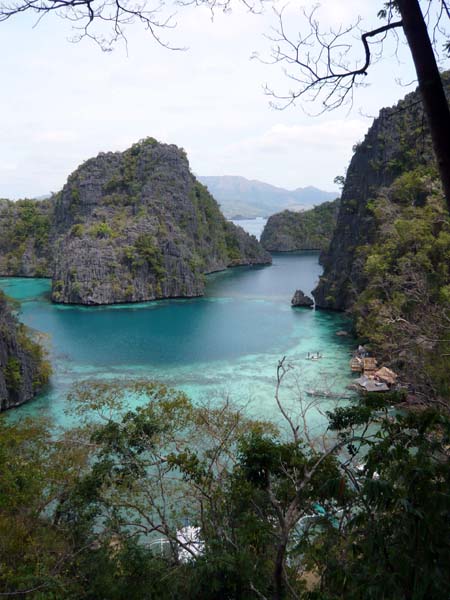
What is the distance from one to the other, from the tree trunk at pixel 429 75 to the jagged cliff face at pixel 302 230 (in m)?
82.3

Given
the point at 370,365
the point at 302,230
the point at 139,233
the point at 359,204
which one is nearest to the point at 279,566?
the point at 370,365

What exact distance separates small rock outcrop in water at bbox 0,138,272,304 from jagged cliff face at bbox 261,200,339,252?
44.9 ft

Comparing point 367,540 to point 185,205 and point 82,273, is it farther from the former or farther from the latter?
point 185,205

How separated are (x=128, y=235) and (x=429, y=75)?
159ft

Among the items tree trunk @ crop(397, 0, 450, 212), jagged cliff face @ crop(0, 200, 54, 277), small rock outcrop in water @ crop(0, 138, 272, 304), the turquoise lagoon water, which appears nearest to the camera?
tree trunk @ crop(397, 0, 450, 212)

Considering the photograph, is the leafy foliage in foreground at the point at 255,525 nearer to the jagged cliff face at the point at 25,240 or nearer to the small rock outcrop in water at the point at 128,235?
the small rock outcrop in water at the point at 128,235

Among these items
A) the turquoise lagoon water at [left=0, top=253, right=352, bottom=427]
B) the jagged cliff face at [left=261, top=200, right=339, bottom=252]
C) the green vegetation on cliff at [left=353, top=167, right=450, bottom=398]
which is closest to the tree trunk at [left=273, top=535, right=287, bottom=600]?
the turquoise lagoon water at [left=0, top=253, right=352, bottom=427]

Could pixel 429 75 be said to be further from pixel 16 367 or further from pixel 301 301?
pixel 301 301

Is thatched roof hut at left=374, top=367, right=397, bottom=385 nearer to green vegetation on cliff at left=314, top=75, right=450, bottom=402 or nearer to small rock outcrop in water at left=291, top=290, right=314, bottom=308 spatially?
green vegetation on cliff at left=314, top=75, right=450, bottom=402

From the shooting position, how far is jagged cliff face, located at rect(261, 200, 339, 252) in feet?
276

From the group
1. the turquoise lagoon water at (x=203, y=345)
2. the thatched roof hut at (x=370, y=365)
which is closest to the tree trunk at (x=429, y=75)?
the turquoise lagoon water at (x=203, y=345)

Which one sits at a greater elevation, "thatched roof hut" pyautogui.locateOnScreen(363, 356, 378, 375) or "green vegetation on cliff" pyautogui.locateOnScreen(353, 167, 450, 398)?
"green vegetation on cliff" pyautogui.locateOnScreen(353, 167, 450, 398)

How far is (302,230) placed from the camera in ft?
277

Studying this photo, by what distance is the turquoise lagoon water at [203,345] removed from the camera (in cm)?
2061
